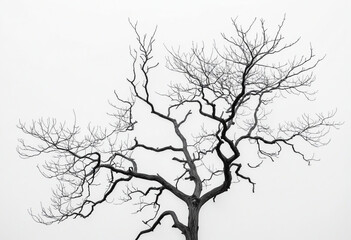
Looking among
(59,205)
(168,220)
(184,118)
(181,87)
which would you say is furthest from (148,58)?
(168,220)

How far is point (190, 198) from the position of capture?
33.8 ft

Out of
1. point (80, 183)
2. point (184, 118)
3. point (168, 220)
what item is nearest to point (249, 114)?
point (184, 118)

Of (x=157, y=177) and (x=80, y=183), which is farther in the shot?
(x=157, y=177)

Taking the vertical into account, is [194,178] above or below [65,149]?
above

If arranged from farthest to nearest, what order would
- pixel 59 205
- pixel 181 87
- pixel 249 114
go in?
pixel 249 114 → pixel 181 87 → pixel 59 205

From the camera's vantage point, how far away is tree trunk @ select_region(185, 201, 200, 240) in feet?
32.7

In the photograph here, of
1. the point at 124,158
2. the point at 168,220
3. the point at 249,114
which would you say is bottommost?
the point at 124,158

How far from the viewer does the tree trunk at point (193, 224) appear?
9.95 meters

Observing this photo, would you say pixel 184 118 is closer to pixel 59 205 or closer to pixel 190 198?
pixel 190 198

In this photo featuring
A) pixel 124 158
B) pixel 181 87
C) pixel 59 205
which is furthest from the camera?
pixel 181 87

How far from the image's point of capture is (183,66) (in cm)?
990

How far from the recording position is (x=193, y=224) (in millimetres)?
9984

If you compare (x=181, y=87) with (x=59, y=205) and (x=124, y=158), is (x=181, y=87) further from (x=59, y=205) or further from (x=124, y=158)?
(x=59, y=205)

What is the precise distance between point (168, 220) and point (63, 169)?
47.7 feet
